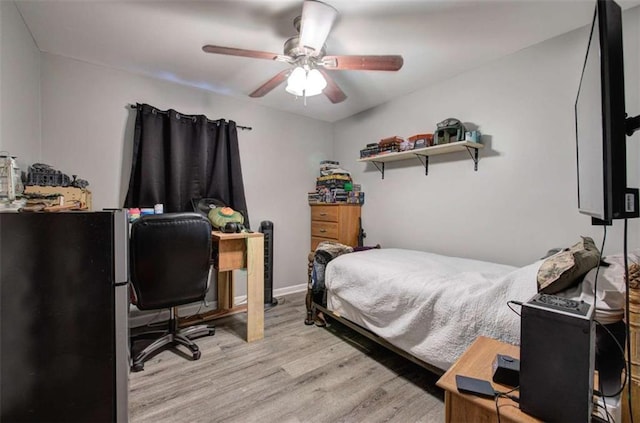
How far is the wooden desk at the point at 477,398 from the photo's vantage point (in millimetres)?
838

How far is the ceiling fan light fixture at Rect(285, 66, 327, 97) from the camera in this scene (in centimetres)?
195

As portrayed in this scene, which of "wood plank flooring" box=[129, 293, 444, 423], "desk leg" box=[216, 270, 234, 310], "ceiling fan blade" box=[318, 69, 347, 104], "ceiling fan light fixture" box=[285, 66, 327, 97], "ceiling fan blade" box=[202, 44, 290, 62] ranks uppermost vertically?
"ceiling fan blade" box=[202, 44, 290, 62]

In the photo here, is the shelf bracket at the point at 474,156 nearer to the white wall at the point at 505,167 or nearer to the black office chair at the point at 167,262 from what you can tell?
the white wall at the point at 505,167

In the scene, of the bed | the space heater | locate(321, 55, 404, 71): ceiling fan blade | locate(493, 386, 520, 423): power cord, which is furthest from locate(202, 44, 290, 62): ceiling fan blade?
locate(493, 386, 520, 423): power cord

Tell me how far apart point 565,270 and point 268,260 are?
2542 mm

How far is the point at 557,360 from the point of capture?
0.77m

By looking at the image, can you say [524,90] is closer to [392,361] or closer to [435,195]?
[435,195]

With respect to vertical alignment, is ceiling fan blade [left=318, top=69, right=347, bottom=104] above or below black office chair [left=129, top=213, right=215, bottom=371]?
above

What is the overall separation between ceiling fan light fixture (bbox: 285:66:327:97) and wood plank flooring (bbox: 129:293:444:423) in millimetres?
2040

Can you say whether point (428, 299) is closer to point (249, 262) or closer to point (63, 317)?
point (249, 262)

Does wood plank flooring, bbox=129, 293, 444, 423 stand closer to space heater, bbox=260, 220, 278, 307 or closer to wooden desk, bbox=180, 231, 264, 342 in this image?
wooden desk, bbox=180, 231, 264, 342

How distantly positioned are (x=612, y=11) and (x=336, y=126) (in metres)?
3.47

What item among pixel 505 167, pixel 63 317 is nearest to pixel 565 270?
pixel 505 167

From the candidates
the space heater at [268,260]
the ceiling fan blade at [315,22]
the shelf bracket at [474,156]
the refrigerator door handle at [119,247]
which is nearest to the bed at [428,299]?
the space heater at [268,260]
